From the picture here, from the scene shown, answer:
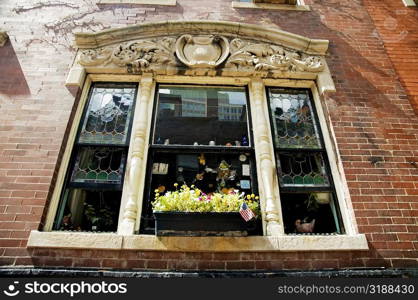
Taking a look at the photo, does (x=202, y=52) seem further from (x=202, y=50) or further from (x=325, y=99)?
(x=325, y=99)

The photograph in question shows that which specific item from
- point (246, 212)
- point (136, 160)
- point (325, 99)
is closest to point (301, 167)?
point (325, 99)

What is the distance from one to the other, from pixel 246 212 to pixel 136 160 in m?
1.72

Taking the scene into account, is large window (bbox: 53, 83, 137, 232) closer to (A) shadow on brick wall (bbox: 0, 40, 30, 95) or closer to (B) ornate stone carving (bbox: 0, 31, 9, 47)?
(A) shadow on brick wall (bbox: 0, 40, 30, 95)

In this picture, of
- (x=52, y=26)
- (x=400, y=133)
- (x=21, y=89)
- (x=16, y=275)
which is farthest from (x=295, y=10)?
(x=16, y=275)

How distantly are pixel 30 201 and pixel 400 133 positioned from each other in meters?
5.23

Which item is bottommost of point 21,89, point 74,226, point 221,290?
point 221,290

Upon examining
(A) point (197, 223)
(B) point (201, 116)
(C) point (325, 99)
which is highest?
(C) point (325, 99)

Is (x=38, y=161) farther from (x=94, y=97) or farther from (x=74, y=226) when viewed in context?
(x=94, y=97)

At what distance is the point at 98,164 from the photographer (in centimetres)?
427

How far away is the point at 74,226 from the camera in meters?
3.84

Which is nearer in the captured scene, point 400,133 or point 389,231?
point 389,231

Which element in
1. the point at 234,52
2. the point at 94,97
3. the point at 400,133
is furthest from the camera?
the point at 234,52

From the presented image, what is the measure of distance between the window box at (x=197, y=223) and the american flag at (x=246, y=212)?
5 cm

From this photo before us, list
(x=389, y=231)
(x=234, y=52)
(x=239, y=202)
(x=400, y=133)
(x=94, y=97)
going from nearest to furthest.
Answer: (x=239, y=202) → (x=389, y=231) → (x=400, y=133) → (x=94, y=97) → (x=234, y=52)
